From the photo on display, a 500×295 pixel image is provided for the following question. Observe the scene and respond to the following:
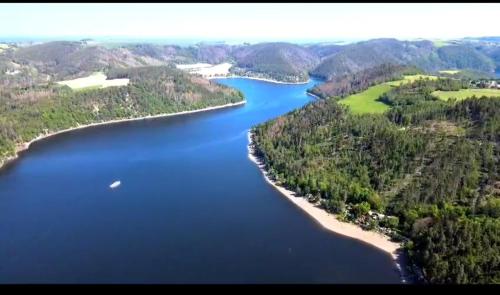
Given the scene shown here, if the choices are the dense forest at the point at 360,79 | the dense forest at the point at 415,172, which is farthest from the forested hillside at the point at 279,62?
the dense forest at the point at 415,172

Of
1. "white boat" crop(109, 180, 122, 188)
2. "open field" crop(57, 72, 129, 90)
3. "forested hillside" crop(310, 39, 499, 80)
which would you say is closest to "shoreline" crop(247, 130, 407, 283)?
"white boat" crop(109, 180, 122, 188)

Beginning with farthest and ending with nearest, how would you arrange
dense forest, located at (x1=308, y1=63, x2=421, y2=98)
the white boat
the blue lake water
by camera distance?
→ dense forest, located at (x1=308, y1=63, x2=421, y2=98)
the white boat
the blue lake water

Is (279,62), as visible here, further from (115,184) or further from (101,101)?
(115,184)

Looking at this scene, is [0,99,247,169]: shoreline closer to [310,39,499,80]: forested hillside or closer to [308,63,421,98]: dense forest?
[308,63,421,98]: dense forest

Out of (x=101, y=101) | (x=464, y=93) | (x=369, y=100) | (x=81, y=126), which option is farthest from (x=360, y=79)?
(x=81, y=126)

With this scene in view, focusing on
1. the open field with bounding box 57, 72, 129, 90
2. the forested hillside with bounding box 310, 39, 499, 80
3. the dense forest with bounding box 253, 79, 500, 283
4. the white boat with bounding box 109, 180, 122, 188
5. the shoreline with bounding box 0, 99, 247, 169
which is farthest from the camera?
the forested hillside with bounding box 310, 39, 499, 80
